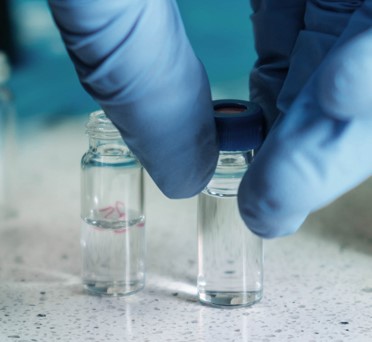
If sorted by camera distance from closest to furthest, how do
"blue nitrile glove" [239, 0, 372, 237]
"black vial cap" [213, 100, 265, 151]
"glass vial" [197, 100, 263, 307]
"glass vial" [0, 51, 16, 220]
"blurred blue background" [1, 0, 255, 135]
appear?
"blue nitrile glove" [239, 0, 372, 237] → "black vial cap" [213, 100, 265, 151] → "glass vial" [197, 100, 263, 307] → "glass vial" [0, 51, 16, 220] → "blurred blue background" [1, 0, 255, 135]

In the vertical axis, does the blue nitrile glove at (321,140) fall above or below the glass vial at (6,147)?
above

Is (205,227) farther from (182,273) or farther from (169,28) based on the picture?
(169,28)

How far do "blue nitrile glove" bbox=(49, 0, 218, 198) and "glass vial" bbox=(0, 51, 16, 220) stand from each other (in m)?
0.43

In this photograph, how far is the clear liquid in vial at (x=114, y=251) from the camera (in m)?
0.96

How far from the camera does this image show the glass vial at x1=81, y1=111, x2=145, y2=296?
3.13 ft

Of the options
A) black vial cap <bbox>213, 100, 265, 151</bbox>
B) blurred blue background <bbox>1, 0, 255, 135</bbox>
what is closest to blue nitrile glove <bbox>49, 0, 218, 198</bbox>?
black vial cap <bbox>213, 100, 265, 151</bbox>

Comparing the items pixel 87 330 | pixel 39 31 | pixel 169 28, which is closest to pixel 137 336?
pixel 87 330

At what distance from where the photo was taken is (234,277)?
939mm

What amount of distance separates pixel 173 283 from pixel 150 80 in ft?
1.03

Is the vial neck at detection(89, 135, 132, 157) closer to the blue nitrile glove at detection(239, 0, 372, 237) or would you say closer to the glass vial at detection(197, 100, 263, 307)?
the glass vial at detection(197, 100, 263, 307)

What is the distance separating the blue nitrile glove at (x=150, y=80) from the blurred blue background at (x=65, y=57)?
2.06 feet

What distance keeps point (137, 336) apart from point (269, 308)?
131 millimetres

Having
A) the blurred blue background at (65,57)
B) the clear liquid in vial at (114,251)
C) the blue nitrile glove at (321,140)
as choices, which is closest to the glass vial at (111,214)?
the clear liquid in vial at (114,251)

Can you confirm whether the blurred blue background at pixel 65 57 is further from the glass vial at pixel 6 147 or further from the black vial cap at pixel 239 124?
the black vial cap at pixel 239 124
